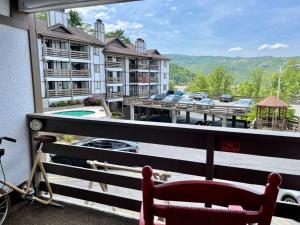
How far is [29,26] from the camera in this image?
208cm

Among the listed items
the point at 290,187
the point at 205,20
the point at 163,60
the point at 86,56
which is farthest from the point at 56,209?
the point at 86,56

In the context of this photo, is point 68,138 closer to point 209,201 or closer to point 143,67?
point 209,201

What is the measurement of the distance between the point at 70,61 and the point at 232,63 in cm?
550

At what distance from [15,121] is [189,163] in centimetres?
150

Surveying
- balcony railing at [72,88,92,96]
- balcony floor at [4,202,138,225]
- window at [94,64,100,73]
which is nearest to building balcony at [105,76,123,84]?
window at [94,64,100,73]

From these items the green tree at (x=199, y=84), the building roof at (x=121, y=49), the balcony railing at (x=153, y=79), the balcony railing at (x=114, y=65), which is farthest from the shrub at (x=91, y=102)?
the green tree at (x=199, y=84)

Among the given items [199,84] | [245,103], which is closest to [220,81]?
[199,84]

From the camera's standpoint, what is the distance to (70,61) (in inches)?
291

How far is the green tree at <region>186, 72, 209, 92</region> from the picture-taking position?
373 cm

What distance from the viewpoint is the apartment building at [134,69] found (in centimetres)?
379

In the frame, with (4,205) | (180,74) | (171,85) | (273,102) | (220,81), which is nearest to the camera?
(4,205)

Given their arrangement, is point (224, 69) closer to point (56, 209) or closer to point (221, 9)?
point (221, 9)

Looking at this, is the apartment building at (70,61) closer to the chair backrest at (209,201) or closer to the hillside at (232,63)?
the hillside at (232,63)

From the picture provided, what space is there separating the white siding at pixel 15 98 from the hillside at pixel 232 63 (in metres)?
1.95
